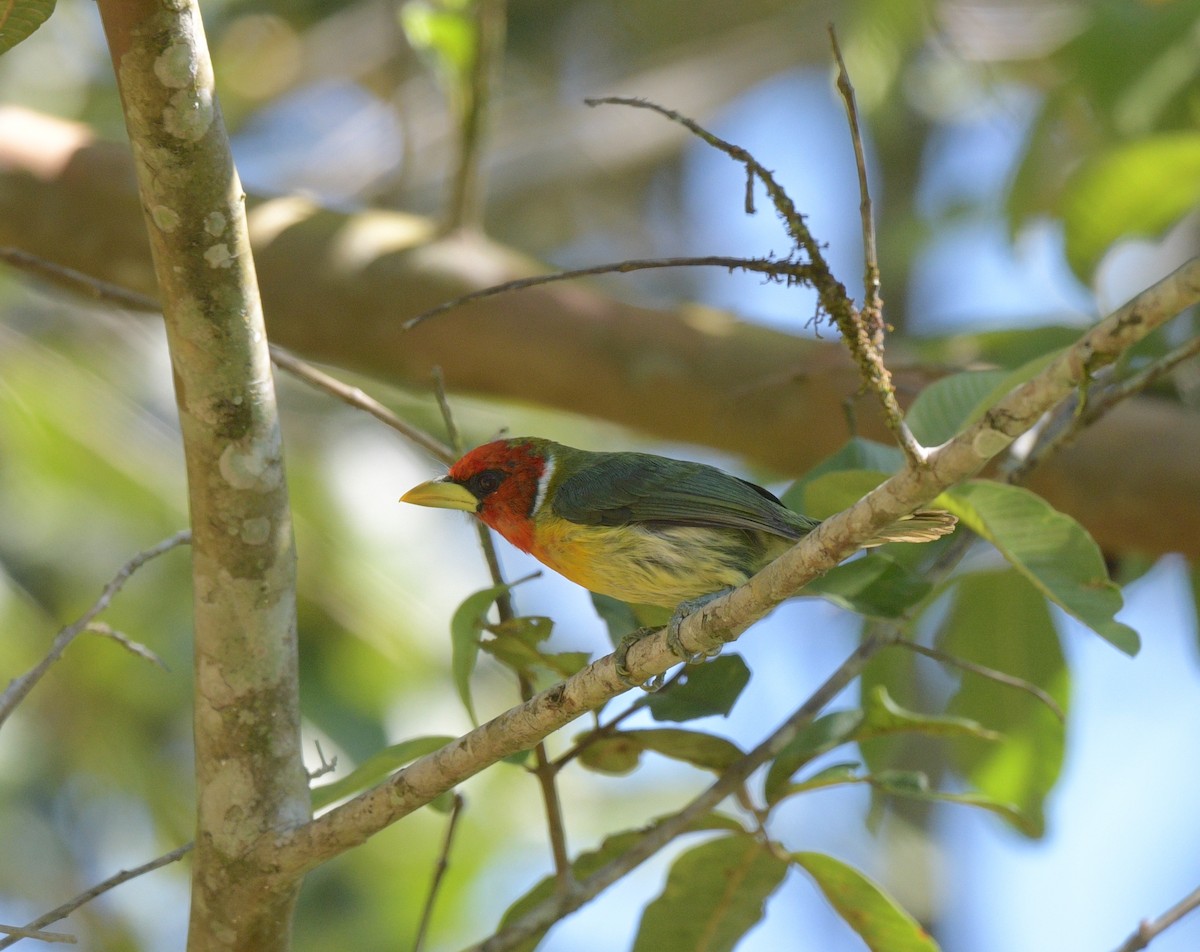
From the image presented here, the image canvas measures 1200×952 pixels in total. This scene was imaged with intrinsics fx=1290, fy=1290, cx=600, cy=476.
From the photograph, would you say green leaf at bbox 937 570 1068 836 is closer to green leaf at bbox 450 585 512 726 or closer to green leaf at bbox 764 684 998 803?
green leaf at bbox 764 684 998 803

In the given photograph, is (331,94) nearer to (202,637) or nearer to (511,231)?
(511,231)

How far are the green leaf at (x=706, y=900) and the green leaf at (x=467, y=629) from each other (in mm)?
634

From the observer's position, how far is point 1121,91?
404 centimetres

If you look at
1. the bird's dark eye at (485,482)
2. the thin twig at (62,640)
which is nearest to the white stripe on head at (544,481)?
the bird's dark eye at (485,482)

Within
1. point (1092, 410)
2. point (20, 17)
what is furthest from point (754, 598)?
point (20, 17)

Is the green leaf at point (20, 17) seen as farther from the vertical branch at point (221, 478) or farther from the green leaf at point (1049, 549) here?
the green leaf at point (1049, 549)

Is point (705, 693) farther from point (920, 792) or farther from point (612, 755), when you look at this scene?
point (920, 792)

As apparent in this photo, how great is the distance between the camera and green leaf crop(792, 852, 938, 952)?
2652 mm

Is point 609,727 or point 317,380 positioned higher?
point 317,380

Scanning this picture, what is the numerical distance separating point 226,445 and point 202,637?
0.36m

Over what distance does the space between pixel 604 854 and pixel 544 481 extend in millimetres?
1054

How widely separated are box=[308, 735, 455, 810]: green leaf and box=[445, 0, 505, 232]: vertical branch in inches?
87.3

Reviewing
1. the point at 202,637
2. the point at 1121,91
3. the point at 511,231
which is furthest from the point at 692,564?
the point at 511,231

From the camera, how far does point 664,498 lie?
3.13m
